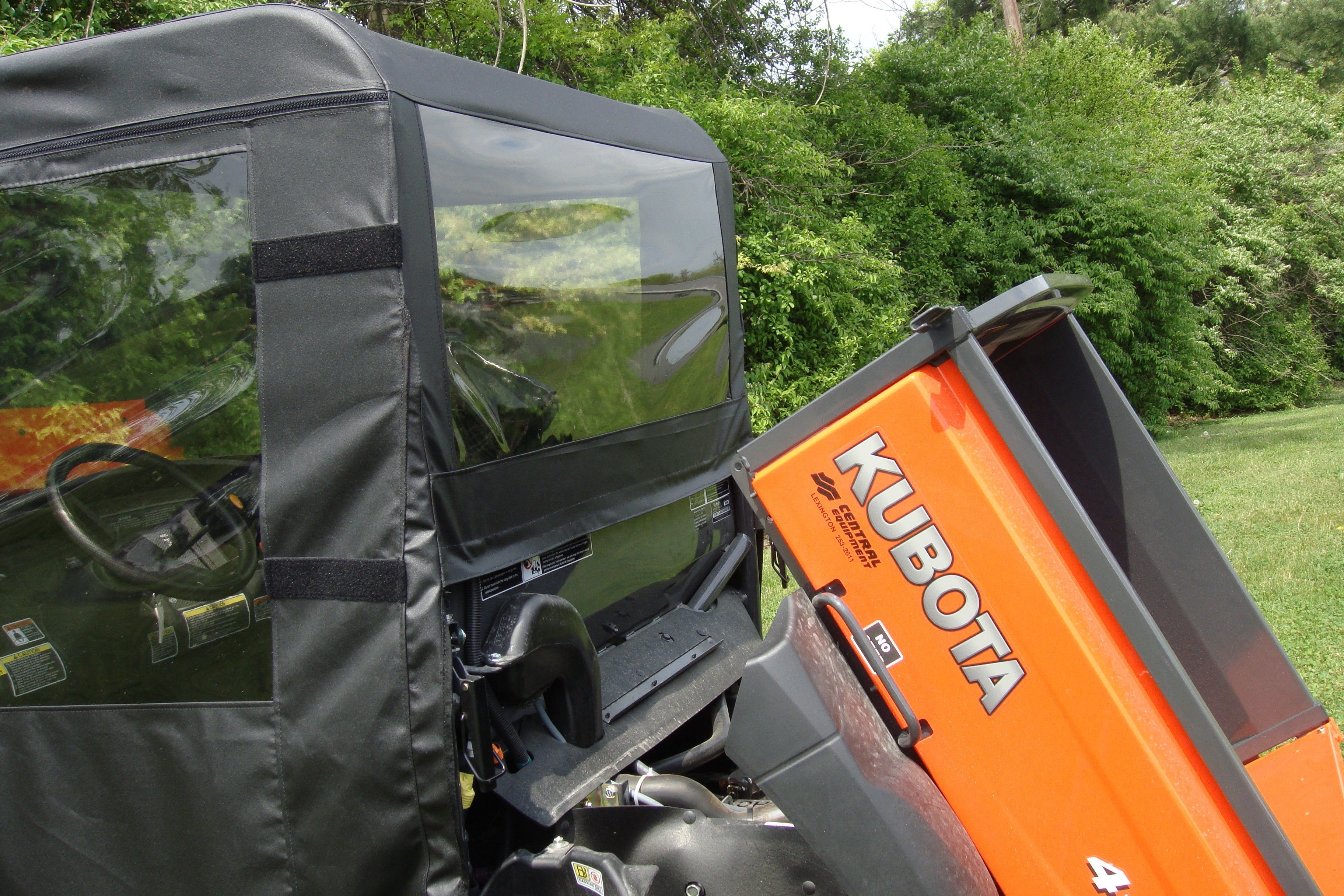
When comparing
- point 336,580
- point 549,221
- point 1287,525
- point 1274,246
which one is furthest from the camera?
point 1274,246

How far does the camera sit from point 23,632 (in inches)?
75.2

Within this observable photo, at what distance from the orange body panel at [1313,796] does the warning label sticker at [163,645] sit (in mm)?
2219

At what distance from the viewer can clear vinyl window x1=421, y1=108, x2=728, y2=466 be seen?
1.87 m

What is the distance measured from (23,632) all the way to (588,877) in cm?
128

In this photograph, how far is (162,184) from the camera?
1810 millimetres

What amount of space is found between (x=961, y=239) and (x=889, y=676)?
1189 cm

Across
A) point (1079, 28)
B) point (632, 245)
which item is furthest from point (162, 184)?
point (1079, 28)

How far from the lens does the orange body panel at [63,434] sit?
185 cm

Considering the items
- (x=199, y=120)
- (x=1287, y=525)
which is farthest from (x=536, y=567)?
(x=1287, y=525)

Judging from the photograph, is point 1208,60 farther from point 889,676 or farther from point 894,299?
point 889,676

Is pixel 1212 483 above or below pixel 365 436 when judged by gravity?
below

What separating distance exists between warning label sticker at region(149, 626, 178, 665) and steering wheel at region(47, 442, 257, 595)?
0.28 feet

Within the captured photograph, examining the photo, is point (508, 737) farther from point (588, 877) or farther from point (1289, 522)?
point (1289, 522)

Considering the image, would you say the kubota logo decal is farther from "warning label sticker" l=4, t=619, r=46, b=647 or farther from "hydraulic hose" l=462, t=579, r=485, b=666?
"warning label sticker" l=4, t=619, r=46, b=647
